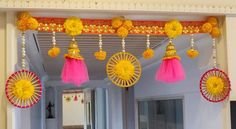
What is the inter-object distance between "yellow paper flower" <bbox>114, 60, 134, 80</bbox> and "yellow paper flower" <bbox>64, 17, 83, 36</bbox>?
0.67ft

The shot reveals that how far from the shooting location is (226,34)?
1.32 metres

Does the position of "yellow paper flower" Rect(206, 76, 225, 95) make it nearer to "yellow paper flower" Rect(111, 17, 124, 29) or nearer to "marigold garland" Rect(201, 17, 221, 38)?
"marigold garland" Rect(201, 17, 221, 38)

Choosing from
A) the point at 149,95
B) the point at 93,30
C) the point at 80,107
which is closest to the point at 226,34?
the point at 93,30

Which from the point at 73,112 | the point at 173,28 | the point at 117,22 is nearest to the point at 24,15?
the point at 117,22

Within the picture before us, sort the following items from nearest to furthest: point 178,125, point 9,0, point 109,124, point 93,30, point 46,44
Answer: point 9,0, point 93,30, point 46,44, point 178,125, point 109,124

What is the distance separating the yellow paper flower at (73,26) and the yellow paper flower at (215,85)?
577 mm

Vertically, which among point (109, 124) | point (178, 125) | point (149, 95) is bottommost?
point (109, 124)

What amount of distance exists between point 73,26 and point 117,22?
0.17 m

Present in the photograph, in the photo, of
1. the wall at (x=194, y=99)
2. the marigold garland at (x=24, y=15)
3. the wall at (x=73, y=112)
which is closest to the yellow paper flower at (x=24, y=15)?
the marigold garland at (x=24, y=15)

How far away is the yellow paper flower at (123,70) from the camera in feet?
4.08

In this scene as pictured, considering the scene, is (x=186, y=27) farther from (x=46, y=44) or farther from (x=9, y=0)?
(x=46, y=44)

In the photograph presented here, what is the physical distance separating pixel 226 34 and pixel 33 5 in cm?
78

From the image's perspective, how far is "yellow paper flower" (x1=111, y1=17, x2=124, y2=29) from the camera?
122 centimetres

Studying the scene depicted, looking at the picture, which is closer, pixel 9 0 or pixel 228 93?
pixel 9 0
